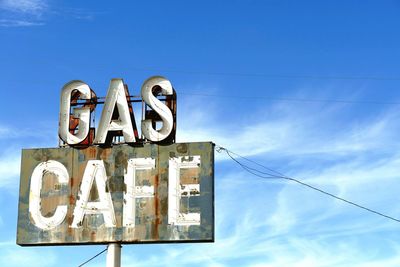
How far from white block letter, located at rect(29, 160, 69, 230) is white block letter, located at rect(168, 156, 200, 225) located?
12.3 ft

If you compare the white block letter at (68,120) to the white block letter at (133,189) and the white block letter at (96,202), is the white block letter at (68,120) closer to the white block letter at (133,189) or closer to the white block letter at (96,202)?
Result: the white block letter at (96,202)

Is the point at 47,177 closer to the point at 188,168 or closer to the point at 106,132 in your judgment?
the point at 106,132

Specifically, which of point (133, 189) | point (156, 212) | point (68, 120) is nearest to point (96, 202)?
point (133, 189)

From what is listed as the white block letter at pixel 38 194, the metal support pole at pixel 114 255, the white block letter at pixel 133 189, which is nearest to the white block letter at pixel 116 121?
the white block letter at pixel 133 189

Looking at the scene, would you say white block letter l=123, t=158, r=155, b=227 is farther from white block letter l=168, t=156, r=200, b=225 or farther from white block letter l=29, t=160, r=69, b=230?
white block letter l=29, t=160, r=69, b=230

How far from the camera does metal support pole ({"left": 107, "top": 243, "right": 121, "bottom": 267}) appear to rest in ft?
98.6

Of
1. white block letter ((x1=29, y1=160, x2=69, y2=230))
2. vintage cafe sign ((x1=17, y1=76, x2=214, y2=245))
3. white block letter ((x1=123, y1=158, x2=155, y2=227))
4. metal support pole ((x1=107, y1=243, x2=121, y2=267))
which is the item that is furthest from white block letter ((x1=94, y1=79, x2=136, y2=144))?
metal support pole ((x1=107, y1=243, x2=121, y2=267))

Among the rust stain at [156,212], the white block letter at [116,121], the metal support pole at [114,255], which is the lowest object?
the metal support pole at [114,255]

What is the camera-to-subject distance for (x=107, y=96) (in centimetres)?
3166

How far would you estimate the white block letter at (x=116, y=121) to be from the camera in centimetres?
3131

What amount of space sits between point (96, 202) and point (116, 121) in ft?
9.74

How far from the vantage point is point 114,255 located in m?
30.2

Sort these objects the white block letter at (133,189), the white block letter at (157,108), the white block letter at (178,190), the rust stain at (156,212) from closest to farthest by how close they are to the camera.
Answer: the white block letter at (178,190) < the rust stain at (156,212) < the white block letter at (133,189) < the white block letter at (157,108)

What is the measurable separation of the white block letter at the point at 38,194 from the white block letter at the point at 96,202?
582 millimetres
